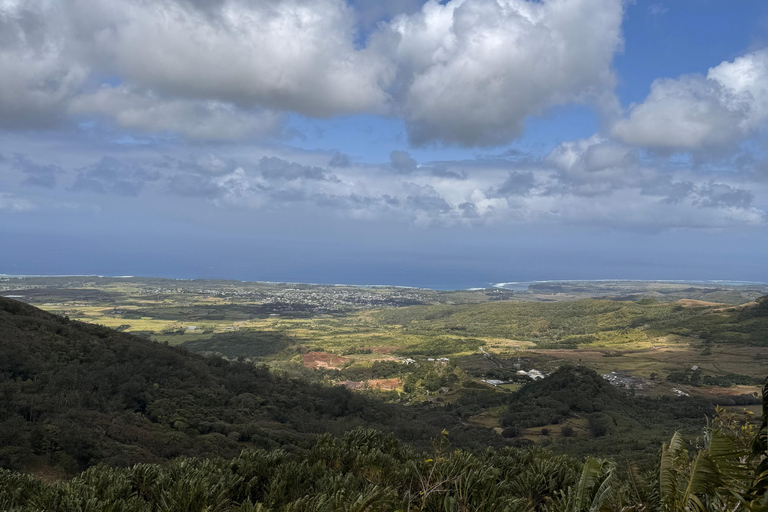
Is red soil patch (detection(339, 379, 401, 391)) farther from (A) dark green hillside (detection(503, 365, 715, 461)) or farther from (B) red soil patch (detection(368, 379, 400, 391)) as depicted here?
(A) dark green hillside (detection(503, 365, 715, 461))

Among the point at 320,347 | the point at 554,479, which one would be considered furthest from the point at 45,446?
the point at 320,347

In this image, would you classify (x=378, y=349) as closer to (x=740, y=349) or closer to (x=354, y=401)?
(x=354, y=401)

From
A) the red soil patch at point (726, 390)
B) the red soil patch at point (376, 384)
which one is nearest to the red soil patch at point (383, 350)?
the red soil patch at point (376, 384)

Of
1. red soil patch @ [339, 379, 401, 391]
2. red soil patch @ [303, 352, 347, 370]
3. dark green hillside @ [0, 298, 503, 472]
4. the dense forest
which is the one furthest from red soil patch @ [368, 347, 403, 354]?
dark green hillside @ [0, 298, 503, 472]

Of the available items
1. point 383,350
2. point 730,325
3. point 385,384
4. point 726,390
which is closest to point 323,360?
point 383,350

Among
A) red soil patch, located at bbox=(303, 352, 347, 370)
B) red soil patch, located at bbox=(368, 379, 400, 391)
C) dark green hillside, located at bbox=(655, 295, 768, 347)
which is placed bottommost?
red soil patch, located at bbox=(368, 379, 400, 391)
